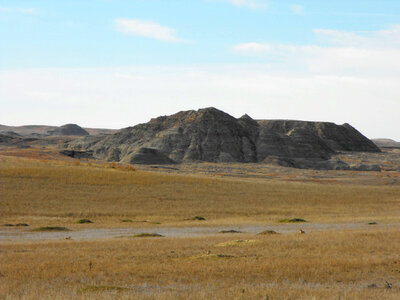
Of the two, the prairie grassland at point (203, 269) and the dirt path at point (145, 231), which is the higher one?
the prairie grassland at point (203, 269)

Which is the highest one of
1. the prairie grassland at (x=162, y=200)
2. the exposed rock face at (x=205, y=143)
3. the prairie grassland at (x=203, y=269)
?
the exposed rock face at (x=205, y=143)

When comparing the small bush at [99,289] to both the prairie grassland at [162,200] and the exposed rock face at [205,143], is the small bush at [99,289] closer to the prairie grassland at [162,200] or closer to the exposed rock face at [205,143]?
the prairie grassland at [162,200]

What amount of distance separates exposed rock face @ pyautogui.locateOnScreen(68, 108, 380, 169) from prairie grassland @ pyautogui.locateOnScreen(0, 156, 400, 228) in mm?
63522

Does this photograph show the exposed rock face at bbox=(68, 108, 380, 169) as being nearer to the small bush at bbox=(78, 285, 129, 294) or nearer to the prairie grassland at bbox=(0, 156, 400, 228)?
the prairie grassland at bbox=(0, 156, 400, 228)

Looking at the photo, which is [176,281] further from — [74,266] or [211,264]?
[74,266]

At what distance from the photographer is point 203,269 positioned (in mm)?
16875

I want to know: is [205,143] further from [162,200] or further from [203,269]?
[203,269]

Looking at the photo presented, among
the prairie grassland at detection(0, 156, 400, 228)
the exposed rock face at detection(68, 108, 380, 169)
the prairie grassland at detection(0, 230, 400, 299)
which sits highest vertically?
the exposed rock face at detection(68, 108, 380, 169)

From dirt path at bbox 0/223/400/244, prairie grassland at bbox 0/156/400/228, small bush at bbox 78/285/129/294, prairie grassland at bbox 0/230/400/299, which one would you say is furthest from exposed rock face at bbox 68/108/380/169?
small bush at bbox 78/285/129/294

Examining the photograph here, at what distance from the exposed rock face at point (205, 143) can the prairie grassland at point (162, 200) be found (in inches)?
2501

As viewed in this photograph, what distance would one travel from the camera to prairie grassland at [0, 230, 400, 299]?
1320 cm

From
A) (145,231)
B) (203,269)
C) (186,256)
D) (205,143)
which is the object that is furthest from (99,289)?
(205,143)

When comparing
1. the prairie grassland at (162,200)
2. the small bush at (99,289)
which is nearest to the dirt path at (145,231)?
the prairie grassland at (162,200)

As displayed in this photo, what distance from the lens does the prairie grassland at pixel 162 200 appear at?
42469mm
